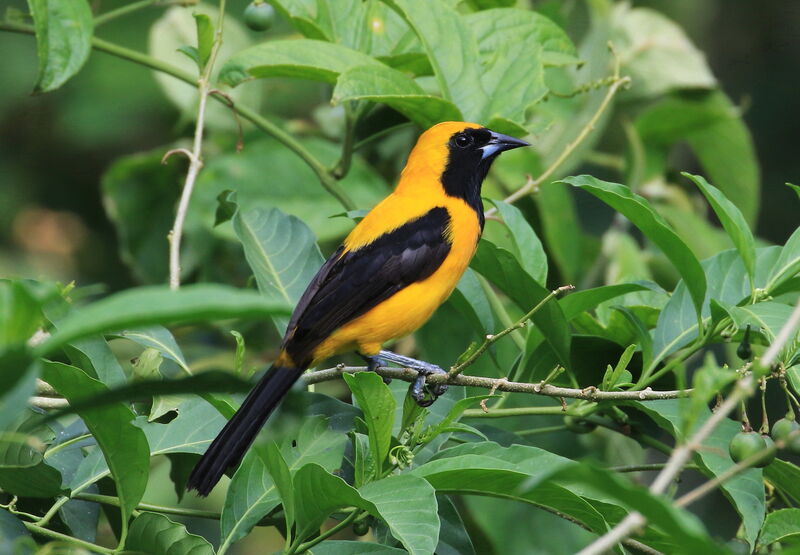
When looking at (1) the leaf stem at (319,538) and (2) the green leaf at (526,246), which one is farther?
(2) the green leaf at (526,246)

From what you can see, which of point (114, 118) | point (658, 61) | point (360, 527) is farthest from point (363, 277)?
point (114, 118)

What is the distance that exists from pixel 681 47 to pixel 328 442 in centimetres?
297

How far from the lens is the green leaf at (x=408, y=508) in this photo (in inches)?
78.8

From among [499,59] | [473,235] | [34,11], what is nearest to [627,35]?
[499,59]

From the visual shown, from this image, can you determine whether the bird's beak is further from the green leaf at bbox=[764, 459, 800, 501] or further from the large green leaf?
the large green leaf

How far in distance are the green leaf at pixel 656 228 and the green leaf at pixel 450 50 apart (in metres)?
0.93

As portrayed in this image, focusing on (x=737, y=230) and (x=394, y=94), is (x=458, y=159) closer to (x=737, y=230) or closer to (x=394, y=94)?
(x=394, y=94)

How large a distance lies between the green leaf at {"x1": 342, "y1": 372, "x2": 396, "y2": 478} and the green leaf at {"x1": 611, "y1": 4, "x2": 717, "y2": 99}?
2.85m

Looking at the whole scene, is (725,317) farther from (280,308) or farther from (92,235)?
(92,235)

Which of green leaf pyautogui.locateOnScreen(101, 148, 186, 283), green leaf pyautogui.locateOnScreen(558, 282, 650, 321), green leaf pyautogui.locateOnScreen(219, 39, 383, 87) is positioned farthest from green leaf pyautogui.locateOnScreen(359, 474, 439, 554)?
green leaf pyautogui.locateOnScreen(101, 148, 186, 283)

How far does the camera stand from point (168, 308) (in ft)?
3.58

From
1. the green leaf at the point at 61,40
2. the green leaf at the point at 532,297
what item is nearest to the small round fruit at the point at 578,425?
the green leaf at the point at 532,297

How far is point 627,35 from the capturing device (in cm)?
477

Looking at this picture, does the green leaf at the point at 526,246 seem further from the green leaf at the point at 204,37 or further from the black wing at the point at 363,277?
the green leaf at the point at 204,37
